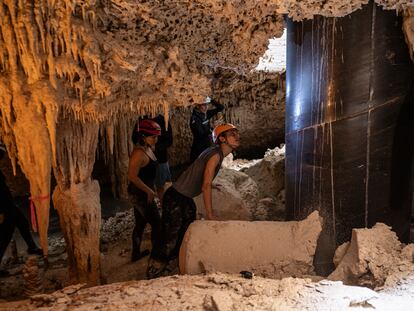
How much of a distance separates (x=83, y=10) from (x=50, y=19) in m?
0.28

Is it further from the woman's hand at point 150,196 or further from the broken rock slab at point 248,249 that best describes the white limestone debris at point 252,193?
the broken rock slab at point 248,249

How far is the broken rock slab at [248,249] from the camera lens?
3.28m

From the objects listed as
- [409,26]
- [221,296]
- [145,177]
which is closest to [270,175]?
[145,177]

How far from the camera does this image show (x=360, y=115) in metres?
3.33

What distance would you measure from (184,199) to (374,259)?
1988mm

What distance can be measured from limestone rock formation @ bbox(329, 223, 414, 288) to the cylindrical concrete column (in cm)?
27

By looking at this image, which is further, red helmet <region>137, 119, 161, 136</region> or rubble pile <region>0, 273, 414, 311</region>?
red helmet <region>137, 119, 161, 136</region>

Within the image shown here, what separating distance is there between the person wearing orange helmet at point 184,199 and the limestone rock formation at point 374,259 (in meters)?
1.46

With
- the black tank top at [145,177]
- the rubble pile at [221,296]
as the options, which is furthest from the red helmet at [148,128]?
the rubble pile at [221,296]

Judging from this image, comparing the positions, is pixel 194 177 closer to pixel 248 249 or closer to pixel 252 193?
pixel 248 249

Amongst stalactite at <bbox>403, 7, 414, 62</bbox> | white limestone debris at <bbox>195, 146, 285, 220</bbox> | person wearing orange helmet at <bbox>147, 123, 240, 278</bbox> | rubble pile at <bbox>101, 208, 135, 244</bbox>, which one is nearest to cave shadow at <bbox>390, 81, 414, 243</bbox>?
stalactite at <bbox>403, 7, 414, 62</bbox>

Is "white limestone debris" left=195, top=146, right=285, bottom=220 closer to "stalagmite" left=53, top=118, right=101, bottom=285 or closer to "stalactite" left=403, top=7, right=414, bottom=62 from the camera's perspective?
"stalagmite" left=53, top=118, right=101, bottom=285

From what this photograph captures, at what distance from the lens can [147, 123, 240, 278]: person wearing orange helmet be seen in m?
3.85

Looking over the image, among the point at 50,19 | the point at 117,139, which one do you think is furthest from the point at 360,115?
the point at 117,139
